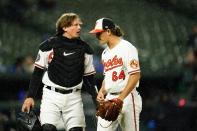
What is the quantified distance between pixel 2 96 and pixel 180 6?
620 cm

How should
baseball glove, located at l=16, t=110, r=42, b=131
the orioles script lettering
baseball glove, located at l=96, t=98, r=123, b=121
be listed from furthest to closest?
baseball glove, located at l=16, t=110, r=42, b=131 → the orioles script lettering → baseball glove, located at l=96, t=98, r=123, b=121

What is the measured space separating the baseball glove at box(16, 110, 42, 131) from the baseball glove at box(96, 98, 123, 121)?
649 millimetres

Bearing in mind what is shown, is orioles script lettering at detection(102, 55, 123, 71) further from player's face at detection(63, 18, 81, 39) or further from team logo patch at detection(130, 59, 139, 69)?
player's face at detection(63, 18, 81, 39)

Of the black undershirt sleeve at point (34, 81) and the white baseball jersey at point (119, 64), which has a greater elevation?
the white baseball jersey at point (119, 64)

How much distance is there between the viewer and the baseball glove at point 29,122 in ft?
12.3

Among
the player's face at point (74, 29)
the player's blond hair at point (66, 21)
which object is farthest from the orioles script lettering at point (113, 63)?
the player's blond hair at point (66, 21)

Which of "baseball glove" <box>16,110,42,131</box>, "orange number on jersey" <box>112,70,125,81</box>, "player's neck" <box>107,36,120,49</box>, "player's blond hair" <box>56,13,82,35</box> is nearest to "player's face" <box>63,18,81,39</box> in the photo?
"player's blond hair" <box>56,13,82,35</box>

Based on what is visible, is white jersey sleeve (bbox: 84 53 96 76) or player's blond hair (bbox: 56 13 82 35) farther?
white jersey sleeve (bbox: 84 53 96 76)

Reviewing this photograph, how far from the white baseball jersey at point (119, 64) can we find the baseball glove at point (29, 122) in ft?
2.50

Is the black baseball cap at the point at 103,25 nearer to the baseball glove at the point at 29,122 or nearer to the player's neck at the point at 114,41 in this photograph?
the player's neck at the point at 114,41

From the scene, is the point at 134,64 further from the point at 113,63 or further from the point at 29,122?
the point at 29,122

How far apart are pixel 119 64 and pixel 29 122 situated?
1.04m

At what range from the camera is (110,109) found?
3.34 m

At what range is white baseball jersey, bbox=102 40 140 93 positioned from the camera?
3.41 m
